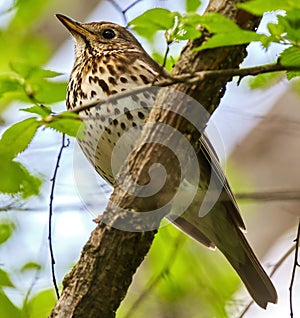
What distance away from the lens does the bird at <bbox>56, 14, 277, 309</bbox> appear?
148 inches

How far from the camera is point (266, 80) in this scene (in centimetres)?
416

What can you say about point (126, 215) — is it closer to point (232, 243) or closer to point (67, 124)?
point (67, 124)

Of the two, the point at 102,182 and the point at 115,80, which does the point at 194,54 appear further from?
the point at 102,182

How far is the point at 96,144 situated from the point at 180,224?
0.71m

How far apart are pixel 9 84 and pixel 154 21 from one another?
51cm

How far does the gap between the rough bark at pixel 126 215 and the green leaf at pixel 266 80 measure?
1.20 meters

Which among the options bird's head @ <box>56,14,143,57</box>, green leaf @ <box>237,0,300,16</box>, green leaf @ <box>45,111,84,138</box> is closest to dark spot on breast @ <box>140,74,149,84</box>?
bird's head @ <box>56,14,143,57</box>

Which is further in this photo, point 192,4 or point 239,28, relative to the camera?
point 192,4

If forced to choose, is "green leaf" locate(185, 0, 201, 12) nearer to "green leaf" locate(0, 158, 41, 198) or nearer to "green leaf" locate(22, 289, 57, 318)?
"green leaf" locate(0, 158, 41, 198)

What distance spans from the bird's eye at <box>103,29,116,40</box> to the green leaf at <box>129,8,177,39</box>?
207cm

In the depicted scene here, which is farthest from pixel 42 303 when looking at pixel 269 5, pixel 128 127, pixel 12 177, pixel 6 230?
pixel 269 5

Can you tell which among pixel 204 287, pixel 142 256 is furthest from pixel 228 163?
pixel 142 256

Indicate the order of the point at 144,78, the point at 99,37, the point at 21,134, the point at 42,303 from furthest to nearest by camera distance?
the point at 99,37 < the point at 42,303 < the point at 144,78 < the point at 21,134

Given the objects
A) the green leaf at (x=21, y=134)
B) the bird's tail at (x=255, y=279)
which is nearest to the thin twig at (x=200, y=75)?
the green leaf at (x=21, y=134)
